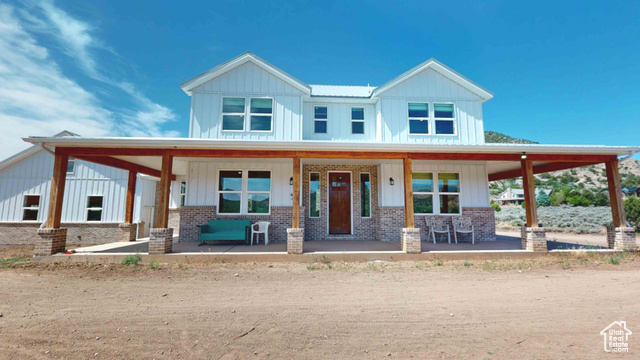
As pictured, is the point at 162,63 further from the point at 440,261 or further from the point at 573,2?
the point at 573,2

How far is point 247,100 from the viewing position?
10.0 m

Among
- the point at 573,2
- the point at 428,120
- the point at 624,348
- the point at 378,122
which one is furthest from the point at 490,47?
the point at 624,348

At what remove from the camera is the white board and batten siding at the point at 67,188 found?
480 inches

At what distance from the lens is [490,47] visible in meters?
13.9

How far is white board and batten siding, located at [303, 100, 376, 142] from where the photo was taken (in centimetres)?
1050

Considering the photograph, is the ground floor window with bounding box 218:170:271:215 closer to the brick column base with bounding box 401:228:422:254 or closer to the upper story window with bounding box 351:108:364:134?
the upper story window with bounding box 351:108:364:134

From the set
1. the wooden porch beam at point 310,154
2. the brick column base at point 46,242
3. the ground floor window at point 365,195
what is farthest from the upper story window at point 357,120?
the brick column base at point 46,242

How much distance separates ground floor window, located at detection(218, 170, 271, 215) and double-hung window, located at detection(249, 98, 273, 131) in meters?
1.63

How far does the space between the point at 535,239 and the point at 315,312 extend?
22.3ft

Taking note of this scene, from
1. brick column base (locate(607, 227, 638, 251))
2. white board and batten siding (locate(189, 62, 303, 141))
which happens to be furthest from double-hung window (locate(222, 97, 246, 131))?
brick column base (locate(607, 227, 638, 251))

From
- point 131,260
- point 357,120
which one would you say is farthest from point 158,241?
point 357,120

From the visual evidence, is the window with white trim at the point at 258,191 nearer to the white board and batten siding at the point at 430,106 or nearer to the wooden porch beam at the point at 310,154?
the wooden porch beam at the point at 310,154

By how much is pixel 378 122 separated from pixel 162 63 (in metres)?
10.0

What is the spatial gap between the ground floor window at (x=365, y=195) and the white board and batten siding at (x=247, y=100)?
9.25 feet
